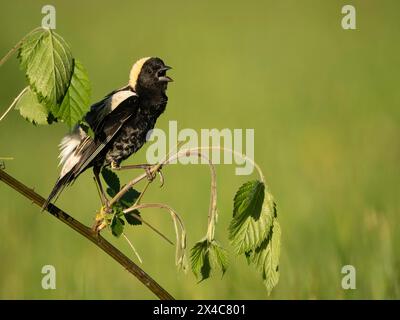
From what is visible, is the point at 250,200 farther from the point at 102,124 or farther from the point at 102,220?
the point at 102,124

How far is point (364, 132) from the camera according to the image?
6461 mm

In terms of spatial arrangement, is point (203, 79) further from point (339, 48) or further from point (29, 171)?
point (29, 171)

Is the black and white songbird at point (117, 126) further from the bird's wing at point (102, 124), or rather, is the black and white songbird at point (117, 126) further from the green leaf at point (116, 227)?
the green leaf at point (116, 227)

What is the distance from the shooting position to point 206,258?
183 centimetres

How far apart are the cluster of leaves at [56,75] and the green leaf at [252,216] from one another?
0.39 m

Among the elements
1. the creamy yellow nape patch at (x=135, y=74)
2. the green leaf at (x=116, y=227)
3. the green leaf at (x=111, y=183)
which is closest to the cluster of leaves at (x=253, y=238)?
the green leaf at (x=116, y=227)

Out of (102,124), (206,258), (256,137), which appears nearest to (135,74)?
(102,124)

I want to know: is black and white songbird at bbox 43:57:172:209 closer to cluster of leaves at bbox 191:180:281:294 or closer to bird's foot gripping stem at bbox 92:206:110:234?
bird's foot gripping stem at bbox 92:206:110:234

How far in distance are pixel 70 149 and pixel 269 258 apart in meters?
1.05

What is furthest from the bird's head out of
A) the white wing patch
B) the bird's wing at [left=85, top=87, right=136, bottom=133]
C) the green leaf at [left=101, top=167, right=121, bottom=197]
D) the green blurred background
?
the green blurred background

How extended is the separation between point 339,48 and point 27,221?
15.4ft

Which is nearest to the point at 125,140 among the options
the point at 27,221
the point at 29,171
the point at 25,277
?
the point at 25,277

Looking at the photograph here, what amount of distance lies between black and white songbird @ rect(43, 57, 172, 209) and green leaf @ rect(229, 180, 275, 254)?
64 centimetres

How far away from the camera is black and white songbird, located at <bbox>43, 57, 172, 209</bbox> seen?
255cm
